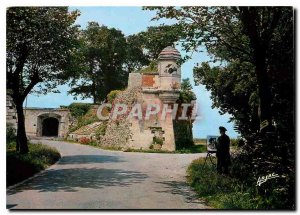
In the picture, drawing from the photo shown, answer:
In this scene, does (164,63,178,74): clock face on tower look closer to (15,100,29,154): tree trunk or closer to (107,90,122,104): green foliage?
(107,90,122,104): green foliage

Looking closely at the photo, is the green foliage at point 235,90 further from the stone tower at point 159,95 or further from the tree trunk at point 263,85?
the stone tower at point 159,95

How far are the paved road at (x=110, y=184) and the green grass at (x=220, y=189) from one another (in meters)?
0.23

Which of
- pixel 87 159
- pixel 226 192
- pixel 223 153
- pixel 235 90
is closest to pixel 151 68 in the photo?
pixel 235 90

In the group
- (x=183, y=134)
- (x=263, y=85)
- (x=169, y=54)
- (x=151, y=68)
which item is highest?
(x=169, y=54)

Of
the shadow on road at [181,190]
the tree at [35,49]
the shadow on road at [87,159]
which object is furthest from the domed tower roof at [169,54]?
the shadow on road at [87,159]

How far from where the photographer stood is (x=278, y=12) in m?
9.16

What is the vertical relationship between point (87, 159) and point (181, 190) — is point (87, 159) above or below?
above

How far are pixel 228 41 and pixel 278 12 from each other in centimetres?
154

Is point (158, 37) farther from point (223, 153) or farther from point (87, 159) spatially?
point (87, 159)

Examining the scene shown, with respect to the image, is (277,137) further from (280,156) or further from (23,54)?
(23,54)

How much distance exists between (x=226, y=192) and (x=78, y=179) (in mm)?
3156

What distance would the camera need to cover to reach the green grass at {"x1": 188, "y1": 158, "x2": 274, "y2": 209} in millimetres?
7883

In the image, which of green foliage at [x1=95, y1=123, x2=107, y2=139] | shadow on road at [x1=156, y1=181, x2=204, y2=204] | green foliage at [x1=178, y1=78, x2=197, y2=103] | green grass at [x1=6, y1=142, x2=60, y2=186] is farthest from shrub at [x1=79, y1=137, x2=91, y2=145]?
green foliage at [x1=178, y1=78, x2=197, y2=103]

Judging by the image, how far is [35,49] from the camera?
11.3 m
